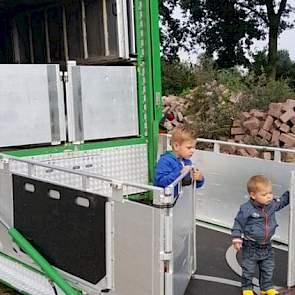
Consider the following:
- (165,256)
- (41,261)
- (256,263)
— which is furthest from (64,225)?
(256,263)

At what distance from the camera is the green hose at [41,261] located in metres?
3.20

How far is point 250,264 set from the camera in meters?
3.66

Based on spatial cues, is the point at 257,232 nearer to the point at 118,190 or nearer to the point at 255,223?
the point at 255,223

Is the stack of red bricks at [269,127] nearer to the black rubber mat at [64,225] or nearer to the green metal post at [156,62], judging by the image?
the green metal post at [156,62]

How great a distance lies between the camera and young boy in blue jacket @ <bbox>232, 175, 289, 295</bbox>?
356cm

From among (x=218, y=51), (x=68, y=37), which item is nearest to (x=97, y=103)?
(x=68, y=37)

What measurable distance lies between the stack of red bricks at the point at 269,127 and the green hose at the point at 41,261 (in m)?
5.57

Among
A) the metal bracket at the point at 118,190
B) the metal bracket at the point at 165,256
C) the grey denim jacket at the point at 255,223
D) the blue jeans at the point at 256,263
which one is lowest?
the blue jeans at the point at 256,263

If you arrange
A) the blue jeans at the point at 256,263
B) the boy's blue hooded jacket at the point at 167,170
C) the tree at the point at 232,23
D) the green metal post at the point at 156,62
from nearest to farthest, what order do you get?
1. the blue jeans at the point at 256,263
2. the boy's blue hooded jacket at the point at 167,170
3. the green metal post at the point at 156,62
4. the tree at the point at 232,23

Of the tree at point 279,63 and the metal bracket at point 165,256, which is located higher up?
the tree at point 279,63

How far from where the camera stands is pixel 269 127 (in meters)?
9.41

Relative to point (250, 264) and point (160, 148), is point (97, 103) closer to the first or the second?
point (160, 148)

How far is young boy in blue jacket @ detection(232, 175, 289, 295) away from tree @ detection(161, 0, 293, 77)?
19.3 meters

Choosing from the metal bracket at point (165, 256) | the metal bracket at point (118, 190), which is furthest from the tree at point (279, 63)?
the metal bracket at point (165, 256)
